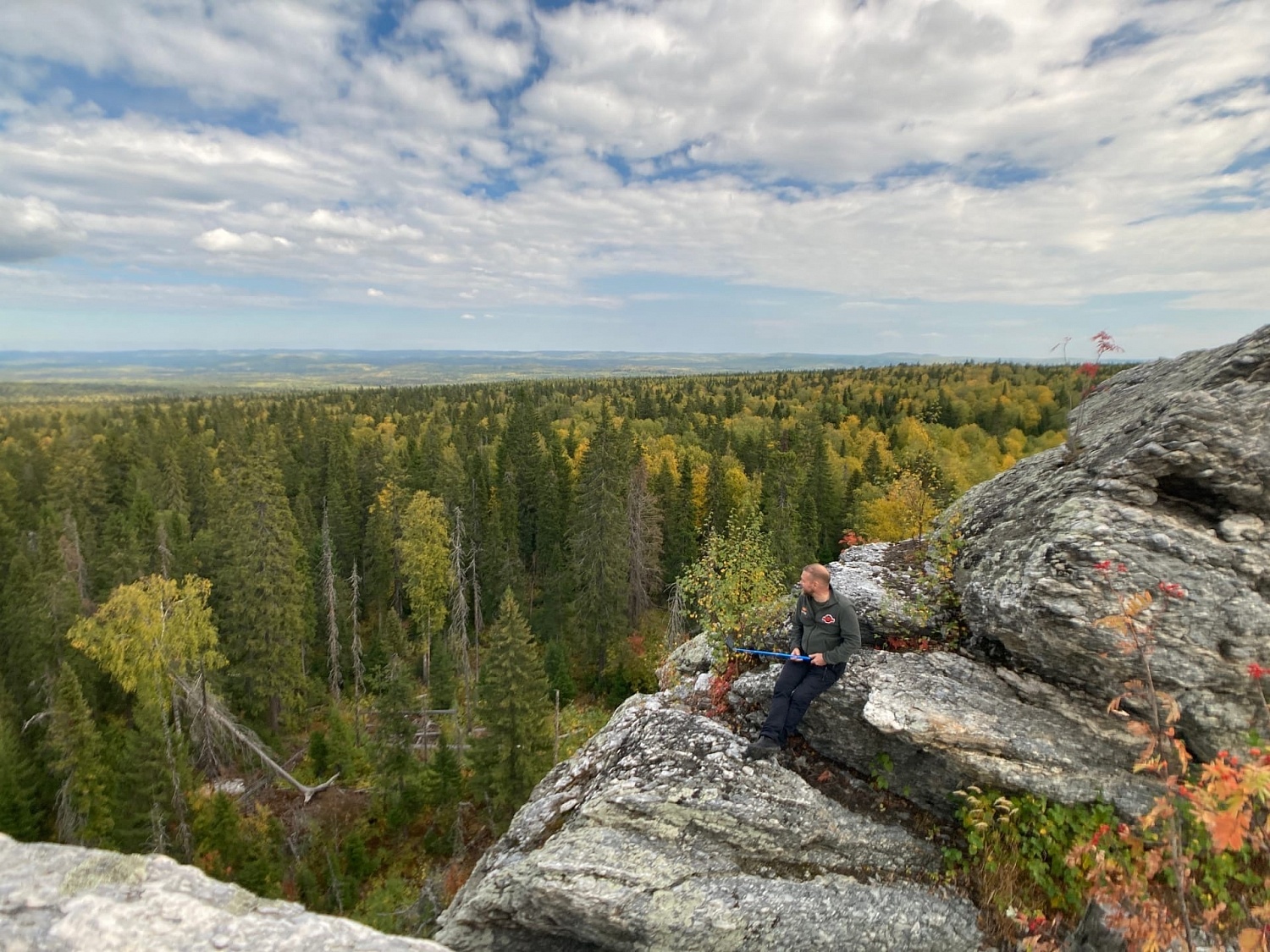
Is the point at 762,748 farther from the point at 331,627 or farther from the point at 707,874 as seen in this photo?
the point at 331,627

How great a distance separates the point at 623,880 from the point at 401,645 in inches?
1629

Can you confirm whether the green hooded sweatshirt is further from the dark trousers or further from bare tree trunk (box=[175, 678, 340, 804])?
bare tree trunk (box=[175, 678, 340, 804])

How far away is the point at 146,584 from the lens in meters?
29.5

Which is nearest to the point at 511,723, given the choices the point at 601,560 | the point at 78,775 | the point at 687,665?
the point at 687,665

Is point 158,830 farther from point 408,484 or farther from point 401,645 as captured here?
point 408,484

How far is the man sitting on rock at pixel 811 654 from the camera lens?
24.2 ft

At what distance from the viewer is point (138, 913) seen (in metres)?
4.13

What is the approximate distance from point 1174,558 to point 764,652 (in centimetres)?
437

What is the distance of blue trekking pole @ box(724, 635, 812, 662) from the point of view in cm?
750

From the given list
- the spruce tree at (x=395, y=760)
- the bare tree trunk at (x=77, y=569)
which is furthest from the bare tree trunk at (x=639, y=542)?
the bare tree trunk at (x=77, y=569)

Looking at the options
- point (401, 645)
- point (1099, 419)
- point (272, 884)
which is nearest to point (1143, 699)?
point (1099, 419)

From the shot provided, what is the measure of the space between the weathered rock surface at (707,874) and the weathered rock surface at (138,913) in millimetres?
2257

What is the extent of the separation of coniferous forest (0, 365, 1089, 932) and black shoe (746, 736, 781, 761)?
13.8 feet

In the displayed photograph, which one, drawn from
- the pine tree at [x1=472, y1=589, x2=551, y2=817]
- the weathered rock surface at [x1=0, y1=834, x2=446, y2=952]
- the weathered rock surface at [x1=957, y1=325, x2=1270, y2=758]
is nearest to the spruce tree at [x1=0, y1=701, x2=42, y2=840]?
the pine tree at [x1=472, y1=589, x2=551, y2=817]
